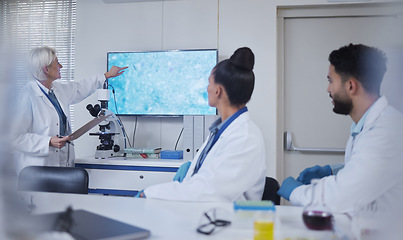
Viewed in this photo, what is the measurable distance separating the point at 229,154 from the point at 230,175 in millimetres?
83

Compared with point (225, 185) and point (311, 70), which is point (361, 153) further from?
point (311, 70)

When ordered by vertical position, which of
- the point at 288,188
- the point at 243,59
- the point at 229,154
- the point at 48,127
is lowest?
the point at 288,188

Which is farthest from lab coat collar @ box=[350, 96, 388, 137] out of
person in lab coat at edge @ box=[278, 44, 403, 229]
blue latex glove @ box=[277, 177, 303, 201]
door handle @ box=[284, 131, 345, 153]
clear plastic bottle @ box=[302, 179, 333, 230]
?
door handle @ box=[284, 131, 345, 153]

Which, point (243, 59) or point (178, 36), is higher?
point (178, 36)

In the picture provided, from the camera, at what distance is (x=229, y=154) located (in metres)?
1.26

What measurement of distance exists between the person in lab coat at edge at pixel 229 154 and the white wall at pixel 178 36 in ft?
4.76

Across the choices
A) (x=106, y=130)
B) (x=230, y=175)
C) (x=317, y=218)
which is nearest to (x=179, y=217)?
(x=230, y=175)

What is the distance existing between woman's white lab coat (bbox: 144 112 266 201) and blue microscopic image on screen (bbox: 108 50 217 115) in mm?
1643

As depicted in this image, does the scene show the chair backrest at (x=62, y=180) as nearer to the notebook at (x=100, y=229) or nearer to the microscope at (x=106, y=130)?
the notebook at (x=100, y=229)

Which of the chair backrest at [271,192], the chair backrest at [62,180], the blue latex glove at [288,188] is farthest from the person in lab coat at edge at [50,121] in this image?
the blue latex glove at [288,188]

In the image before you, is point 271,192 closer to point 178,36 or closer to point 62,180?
point 62,180

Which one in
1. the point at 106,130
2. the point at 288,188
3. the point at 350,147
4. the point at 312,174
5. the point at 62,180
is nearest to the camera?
the point at 288,188

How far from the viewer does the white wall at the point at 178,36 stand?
296cm

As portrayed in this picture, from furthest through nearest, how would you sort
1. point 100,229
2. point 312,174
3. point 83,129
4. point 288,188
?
point 83,129, point 312,174, point 288,188, point 100,229
